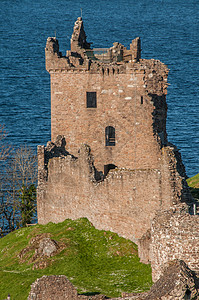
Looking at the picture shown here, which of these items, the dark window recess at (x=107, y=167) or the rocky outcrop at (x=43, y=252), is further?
the dark window recess at (x=107, y=167)

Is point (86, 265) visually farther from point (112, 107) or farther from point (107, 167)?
point (112, 107)

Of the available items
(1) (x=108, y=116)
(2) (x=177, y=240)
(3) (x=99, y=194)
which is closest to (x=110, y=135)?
(1) (x=108, y=116)

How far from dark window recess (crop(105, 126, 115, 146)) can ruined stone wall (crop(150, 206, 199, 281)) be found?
104 ft

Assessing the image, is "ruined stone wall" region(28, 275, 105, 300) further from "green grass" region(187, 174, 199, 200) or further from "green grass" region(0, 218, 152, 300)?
"green grass" region(187, 174, 199, 200)

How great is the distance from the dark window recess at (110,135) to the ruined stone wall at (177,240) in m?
31.6

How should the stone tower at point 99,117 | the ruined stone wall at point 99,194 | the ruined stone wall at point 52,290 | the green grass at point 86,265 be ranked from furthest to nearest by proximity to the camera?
the stone tower at point 99,117 < the ruined stone wall at point 99,194 < the green grass at point 86,265 < the ruined stone wall at point 52,290

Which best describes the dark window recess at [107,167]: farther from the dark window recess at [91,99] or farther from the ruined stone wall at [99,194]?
the dark window recess at [91,99]

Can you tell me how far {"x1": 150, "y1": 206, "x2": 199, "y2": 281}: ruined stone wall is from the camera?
115ft

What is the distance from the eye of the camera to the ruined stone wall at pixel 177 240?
3509cm

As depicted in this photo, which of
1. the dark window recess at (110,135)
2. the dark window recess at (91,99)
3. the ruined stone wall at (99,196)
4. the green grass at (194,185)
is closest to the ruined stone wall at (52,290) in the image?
the ruined stone wall at (99,196)

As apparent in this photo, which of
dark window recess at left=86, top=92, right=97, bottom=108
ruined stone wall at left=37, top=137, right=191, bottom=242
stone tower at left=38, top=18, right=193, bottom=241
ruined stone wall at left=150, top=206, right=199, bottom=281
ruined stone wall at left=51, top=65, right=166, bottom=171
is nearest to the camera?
ruined stone wall at left=150, top=206, right=199, bottom=281

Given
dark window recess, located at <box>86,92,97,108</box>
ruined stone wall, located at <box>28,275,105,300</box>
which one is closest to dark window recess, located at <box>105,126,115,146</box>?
dark window recess, located at <box>86,92,97,108</box>

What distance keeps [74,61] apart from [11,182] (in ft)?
112

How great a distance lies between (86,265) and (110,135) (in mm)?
17421
